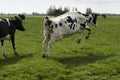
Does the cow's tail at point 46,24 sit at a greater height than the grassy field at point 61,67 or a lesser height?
greater

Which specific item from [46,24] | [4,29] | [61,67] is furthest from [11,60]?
[61,67]

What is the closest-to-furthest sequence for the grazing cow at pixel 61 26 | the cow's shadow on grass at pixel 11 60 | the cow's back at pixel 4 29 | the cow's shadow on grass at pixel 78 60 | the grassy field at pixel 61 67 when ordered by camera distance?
1. the grassy field at pixel 61 67
2. the cow's shadow on grass at pixel 78 60
3. the cow's shadow on grass at pixel 11 60
4. the grazing cow at pixel 61 26
5. the cow's back at pixel 4 29

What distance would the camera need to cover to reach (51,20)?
48.6ft

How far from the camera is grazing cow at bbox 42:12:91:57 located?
48.5 ft

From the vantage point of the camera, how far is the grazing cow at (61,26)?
1477 cm

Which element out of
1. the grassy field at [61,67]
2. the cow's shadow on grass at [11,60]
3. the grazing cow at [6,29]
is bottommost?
the cow's shadow on grass at [11,60]

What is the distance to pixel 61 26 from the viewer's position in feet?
49.8

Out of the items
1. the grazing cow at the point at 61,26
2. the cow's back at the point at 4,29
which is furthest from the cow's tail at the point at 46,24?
the cow's back at the point at 4,29

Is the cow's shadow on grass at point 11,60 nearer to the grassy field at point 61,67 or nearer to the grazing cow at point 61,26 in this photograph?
the grassy field at point 61,67

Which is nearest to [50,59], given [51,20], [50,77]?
[51,20]

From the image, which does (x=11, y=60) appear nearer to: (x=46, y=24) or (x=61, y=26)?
(x=46, y=24)

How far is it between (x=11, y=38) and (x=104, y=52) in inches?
218

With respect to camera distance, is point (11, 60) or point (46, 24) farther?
point (46, 24)

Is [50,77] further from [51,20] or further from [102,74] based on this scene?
[51,20]
